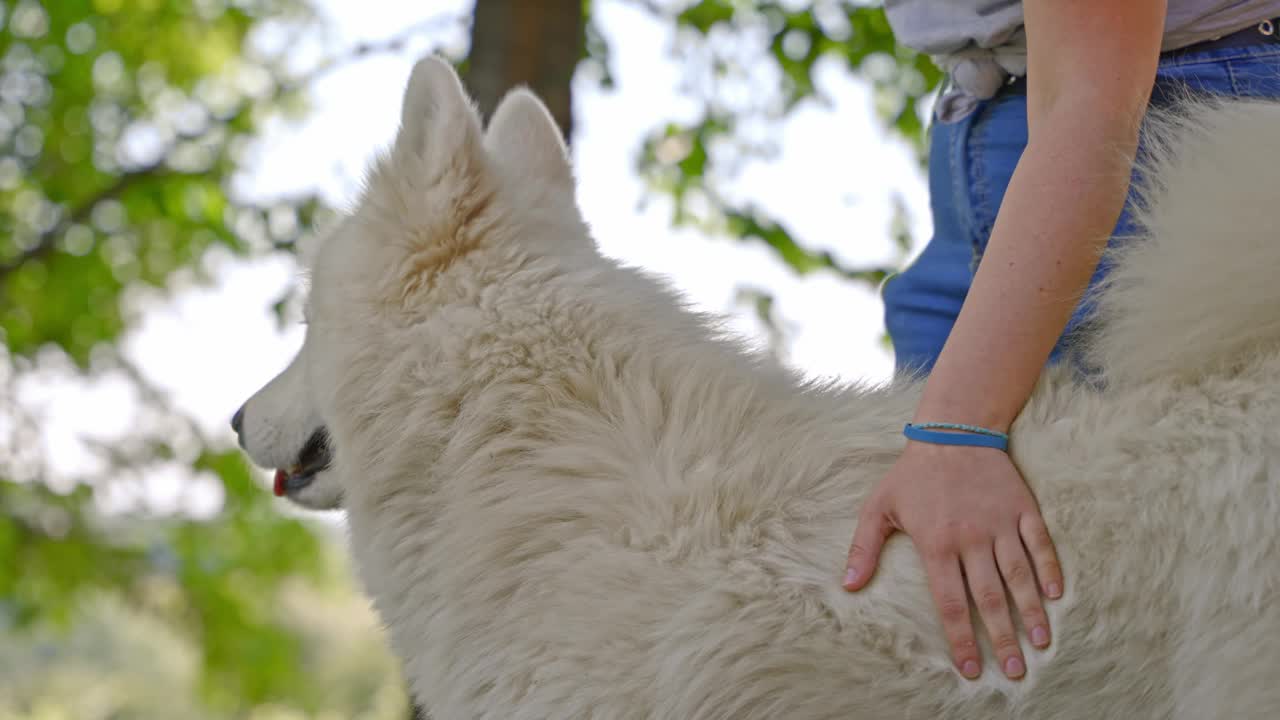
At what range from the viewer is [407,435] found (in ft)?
7.25

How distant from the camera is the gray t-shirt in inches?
78.5

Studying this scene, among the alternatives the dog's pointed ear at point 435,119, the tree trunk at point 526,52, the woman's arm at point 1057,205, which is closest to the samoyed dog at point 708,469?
the dog's pointed ear at point 435,119

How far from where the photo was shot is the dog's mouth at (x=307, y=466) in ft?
8.65

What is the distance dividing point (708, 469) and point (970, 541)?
473 millimetres

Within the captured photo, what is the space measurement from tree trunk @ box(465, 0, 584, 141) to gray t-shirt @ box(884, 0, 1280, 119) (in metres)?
2.76

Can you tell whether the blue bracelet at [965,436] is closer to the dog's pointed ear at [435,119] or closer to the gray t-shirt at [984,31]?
the gray t-shirt at [984,31]

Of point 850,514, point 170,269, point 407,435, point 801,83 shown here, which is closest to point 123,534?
point 170,269

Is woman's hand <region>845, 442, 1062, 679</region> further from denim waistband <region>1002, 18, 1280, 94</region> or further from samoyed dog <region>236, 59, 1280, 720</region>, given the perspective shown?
denim waistband <region>1002, 18, 1280, 94</region>

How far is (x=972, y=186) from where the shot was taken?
89.8 inches

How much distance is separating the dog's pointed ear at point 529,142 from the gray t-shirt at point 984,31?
84cm

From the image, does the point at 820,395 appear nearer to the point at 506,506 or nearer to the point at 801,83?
the point at 506,506

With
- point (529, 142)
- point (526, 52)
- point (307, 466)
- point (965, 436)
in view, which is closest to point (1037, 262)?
point (965, 436)

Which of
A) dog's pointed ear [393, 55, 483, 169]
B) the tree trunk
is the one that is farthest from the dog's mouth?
the tree trunk

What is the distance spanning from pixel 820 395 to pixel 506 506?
24.2 inches
